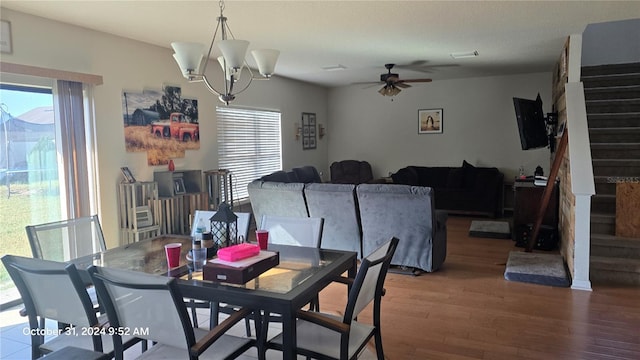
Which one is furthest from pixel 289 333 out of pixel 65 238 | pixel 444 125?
pixel 444 125

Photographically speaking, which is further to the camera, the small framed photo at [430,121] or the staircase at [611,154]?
the small framed photo at [430,121]

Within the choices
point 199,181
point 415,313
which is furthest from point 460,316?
point 199,181

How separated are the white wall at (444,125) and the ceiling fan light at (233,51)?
6346mm

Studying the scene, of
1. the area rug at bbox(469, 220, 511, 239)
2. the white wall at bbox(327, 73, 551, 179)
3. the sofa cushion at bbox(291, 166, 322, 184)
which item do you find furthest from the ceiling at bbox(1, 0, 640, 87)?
the area rug at bbox(469, 220, 511, 239)

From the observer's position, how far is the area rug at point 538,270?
3.97 meters

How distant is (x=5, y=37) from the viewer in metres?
3.34

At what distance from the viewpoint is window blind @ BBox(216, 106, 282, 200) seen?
19.6 ft

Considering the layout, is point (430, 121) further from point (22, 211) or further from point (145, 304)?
point (145, 304)

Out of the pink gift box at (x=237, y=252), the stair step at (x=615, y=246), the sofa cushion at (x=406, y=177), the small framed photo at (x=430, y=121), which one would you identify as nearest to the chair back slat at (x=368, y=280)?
the pink gift box at (x=237, y=252)

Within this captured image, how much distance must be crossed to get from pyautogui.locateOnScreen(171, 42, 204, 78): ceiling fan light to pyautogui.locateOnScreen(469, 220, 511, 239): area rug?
15.2 feet

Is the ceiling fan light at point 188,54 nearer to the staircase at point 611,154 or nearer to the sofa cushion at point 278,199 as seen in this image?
the sofa cushion at point 278,199

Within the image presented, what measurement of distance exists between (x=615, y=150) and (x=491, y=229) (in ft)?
5.85

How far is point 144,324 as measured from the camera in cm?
180

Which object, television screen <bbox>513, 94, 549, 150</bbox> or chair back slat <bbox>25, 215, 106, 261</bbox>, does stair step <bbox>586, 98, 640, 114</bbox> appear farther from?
A: chair back slat <bbox>25, 215, 106, 261</bbox>
